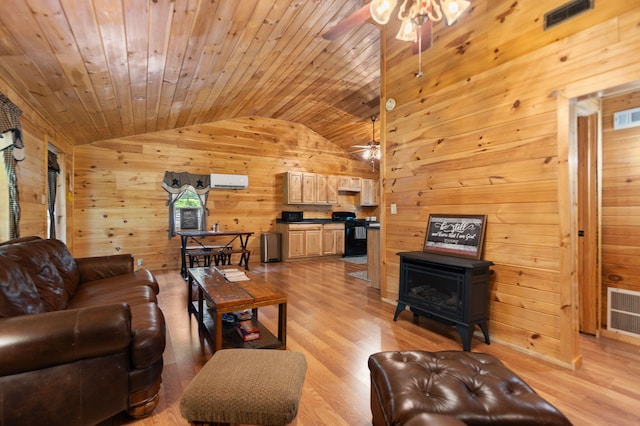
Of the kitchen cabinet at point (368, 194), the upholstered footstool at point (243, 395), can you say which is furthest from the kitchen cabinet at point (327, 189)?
the upholstered footstool at point (243, 395)

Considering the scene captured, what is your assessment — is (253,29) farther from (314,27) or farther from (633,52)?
(633,52)

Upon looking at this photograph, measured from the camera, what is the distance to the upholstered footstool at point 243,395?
42.1 inches

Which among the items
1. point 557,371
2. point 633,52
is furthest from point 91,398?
point 633,52

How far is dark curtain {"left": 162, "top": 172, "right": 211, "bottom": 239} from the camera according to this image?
5980 mm

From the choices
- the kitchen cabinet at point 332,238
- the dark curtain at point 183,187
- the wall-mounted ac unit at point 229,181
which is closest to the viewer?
the dark curtain at point 183,187

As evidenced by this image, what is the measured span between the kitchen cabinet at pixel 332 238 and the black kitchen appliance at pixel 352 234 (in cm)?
11

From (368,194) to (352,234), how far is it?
1.37 meters

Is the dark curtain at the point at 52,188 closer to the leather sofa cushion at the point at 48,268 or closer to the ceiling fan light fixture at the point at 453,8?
the leather sofa cushion at the point at 48,268

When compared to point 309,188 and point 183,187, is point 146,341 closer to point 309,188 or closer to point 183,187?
point 183,187

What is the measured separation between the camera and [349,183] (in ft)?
26.0

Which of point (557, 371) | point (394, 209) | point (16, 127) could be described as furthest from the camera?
point (394, 209)

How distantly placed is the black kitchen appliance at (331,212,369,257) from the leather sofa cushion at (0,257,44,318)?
6055 mm

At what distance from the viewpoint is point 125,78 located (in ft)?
10.2

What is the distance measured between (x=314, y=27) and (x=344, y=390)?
3.51 meters
